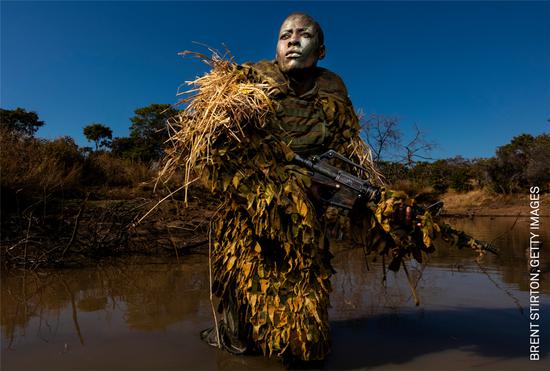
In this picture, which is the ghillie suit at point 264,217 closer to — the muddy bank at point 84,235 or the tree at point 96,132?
the muddy bank at point 84,235

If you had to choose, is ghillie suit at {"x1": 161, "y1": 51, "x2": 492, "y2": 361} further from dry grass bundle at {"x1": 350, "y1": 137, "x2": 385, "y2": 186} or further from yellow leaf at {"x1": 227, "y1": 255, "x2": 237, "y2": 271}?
dry grass bundle at {"x1": 350, "y1": 137, "x2": 385, "y2": 186}

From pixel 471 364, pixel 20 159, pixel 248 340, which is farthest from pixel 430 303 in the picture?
pixel 20 159

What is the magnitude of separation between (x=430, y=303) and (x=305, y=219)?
2.56 m

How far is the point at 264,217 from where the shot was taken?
2.78 metres

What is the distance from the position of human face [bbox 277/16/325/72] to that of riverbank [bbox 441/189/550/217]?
13.8 meters

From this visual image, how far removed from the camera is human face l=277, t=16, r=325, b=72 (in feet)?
10.6

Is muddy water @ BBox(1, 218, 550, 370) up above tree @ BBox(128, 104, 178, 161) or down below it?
below

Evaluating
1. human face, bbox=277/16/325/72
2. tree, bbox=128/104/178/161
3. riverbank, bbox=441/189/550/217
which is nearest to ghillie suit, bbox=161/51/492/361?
human face, bbox=277/16/325/72

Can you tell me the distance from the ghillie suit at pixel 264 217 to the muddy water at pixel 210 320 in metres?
0.37

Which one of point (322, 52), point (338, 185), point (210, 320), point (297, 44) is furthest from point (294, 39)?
point (210, 320)

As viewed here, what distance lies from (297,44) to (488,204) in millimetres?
20758

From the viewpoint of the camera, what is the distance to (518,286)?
4996mm

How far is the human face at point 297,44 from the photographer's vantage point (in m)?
3.23

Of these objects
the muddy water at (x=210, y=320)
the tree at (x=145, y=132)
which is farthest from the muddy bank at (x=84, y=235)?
the tree at (x=145, y=132)
